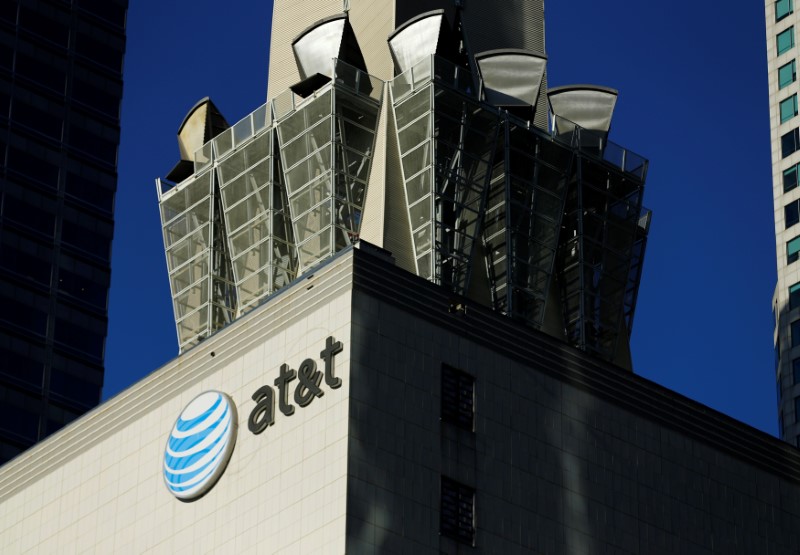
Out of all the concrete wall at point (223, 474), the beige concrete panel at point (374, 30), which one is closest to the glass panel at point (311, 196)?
the beige concrete panel at point (374, 30)

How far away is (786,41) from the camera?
140875mm

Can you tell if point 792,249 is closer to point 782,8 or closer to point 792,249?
point 792,249

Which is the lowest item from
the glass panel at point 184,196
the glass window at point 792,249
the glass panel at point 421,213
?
the glass panel at point 421,213

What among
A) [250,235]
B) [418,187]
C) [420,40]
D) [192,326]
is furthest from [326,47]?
[192,326]

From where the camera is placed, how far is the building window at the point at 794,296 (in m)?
134

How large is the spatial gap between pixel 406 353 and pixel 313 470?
6.35 m

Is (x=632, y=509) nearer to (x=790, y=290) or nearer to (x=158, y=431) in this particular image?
(x=158, y=431)

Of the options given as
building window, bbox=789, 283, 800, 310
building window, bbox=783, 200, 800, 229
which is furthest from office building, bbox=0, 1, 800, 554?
building window, bbox=783, 200, 800, 229

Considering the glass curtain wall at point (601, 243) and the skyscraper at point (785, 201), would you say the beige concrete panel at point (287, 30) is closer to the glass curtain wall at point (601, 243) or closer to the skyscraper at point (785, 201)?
the glass curtain wall at point (601, 243)

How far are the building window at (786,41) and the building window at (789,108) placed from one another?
4029mm

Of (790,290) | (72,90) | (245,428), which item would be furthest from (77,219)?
(245,428)

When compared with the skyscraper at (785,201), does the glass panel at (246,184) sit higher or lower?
lower

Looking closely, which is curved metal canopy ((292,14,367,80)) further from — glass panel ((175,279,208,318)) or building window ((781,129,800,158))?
building window ((781,129,800,158))

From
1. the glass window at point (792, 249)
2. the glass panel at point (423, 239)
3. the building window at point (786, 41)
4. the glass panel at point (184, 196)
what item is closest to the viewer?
A: the glass panel at point (423, 239)
